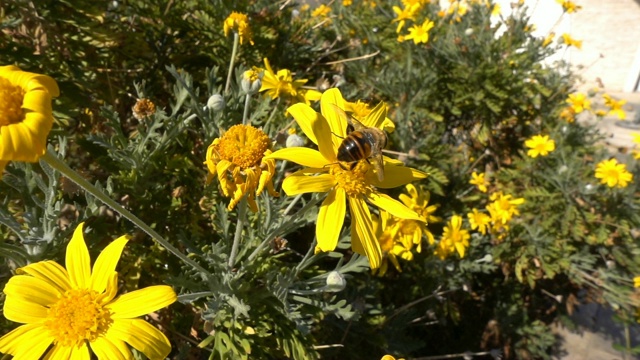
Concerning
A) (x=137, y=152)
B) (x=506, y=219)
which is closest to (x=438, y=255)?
(x=506, y=219)

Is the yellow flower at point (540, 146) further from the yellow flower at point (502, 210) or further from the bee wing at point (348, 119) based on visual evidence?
the bee wing at point (348, 119)

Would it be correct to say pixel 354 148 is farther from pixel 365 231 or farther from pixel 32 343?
pixel 32 343

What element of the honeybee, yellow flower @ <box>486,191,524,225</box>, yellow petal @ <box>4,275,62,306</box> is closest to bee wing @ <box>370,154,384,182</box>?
the honeybee

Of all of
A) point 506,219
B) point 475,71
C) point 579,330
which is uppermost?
point 475,71

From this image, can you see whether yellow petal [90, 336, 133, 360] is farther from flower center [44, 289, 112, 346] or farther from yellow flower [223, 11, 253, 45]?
yellow flower [223, 11, 253, 45]

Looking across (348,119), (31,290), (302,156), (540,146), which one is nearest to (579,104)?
(540,146)

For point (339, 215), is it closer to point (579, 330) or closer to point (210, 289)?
point (210, 289)

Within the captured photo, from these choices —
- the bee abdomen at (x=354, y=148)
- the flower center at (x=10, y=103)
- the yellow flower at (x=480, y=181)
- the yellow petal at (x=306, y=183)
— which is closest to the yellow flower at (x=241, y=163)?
the yellow petal at (x=306, y=183)
